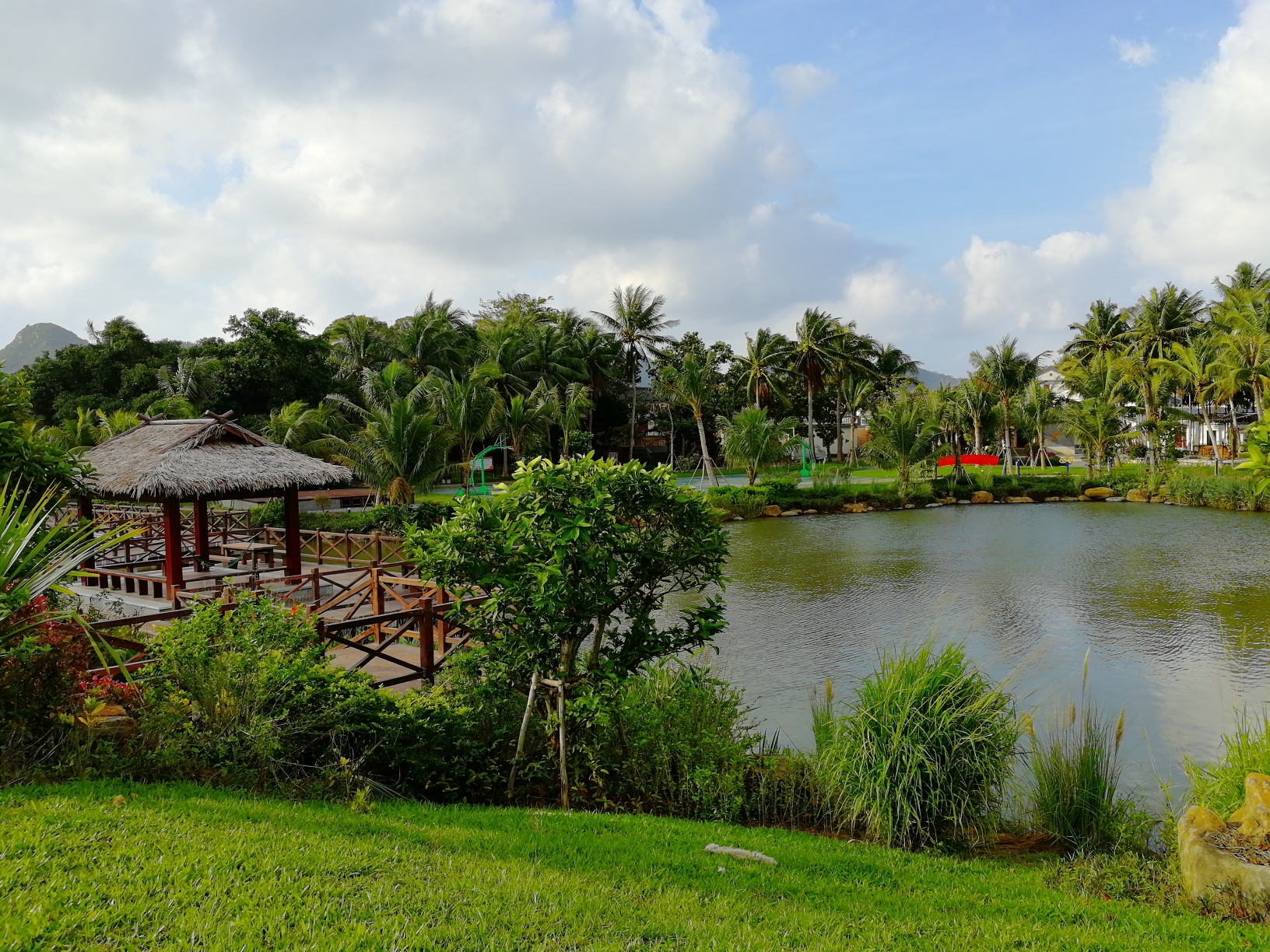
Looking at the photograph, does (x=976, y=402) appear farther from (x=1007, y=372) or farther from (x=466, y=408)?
(x=466, y=408)

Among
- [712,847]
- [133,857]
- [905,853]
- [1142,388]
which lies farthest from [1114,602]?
[1142,388]

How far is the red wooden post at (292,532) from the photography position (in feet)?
39.3

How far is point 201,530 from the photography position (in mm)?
13016

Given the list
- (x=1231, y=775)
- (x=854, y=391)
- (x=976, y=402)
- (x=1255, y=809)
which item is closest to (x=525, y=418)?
(x=854, y=391)

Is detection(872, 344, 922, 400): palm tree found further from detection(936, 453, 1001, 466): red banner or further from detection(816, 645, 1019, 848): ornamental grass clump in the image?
detection(816, 645, 1019, 848): ornamental grass clump

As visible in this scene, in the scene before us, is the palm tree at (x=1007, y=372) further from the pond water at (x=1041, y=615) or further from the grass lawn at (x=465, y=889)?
the grass lawn at (x=465, y=889)

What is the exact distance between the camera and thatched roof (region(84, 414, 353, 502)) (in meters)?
11.1

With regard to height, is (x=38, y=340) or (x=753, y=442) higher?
(x=38, y=340)

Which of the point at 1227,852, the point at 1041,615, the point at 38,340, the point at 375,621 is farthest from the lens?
the point at 38,340

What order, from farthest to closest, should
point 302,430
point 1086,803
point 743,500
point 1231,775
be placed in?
point 743,500 < point 302,430 < point 1086,803 < point 1231,775

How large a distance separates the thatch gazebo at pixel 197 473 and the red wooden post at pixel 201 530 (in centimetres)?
1

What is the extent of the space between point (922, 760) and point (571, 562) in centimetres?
242

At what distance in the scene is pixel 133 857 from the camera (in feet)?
10.5

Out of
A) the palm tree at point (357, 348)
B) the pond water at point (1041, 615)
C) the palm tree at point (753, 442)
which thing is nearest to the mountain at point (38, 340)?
the palm tree at point (357, 348)
